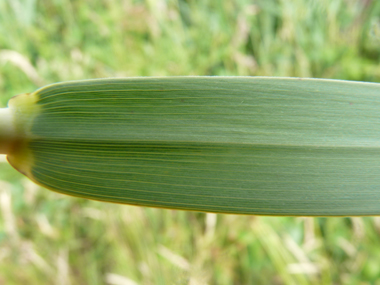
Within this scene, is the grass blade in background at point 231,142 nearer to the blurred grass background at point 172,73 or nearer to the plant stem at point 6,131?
the plant stem at point 6,131

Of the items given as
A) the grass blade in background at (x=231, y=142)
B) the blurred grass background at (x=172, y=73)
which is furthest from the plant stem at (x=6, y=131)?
the blurred grass background at (x=172, y=73)

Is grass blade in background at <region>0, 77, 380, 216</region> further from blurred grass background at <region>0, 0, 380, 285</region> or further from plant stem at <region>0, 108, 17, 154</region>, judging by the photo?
blurred grass background at <region>0, 0, 380, 285</region>

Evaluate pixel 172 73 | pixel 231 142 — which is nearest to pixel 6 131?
pixel 231 142

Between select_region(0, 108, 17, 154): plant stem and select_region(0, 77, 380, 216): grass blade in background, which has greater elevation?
select_region(0, 77, 380, 216): grass blade in background

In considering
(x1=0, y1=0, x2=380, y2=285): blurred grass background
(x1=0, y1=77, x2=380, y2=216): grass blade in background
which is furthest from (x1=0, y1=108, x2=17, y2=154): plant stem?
(x1=0, y1=0, x2=380, y2=285): blurred grass background

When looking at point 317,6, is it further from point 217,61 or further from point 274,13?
point 217,61

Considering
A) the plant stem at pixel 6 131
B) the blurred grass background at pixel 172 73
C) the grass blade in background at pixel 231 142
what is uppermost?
the blurred grass background at pixel 172 73

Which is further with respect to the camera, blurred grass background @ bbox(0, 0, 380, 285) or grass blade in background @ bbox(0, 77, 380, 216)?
blurred grass background @ bbox(0, 0, 380, 285)

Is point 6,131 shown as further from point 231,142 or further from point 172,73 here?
point 172,73

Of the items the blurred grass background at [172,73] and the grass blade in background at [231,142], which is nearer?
the grass blade in background at [231,142]
